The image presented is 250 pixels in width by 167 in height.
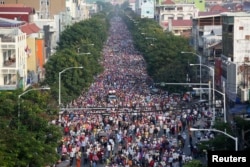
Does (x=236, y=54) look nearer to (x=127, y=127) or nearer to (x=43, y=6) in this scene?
(x=127, y=127)

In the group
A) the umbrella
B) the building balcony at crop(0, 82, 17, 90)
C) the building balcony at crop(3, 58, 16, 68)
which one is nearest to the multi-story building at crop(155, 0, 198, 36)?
the building balcony at crop(3, 58, 16, 68)

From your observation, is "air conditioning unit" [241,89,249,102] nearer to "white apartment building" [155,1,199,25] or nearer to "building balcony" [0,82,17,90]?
"building balcony" [0,82,17,90]

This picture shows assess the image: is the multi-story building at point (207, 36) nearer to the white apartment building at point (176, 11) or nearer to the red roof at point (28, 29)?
the red roof at point (28, 29)

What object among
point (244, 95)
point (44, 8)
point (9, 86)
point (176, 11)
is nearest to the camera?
point (244, 95)

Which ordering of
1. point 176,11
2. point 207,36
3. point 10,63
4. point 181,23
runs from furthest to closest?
point 176,11 → point 181,23 → point 207,36 → point 10,63

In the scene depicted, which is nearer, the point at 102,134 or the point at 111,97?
the point at 102,134

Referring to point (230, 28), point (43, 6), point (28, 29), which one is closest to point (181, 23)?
point (43, 6)
